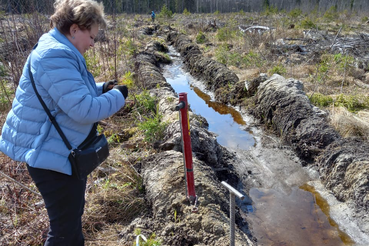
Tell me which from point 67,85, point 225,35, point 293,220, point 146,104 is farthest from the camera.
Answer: point 225,35

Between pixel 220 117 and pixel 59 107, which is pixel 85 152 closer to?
pixel 59 107

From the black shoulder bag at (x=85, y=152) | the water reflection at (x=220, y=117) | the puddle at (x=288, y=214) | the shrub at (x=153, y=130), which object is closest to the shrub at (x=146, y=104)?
the shrub at (x=153, y=130)

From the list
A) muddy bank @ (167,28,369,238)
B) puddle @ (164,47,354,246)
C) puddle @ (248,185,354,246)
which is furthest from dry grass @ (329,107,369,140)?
puddle @ (248,185,354,246)

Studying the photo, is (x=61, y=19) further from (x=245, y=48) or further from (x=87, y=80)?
(x=245, y=48)

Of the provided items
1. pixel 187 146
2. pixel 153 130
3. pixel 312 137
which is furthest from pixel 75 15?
pixel 312 137

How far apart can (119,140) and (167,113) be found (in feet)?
3.12

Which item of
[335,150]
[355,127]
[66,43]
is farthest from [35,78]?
[355,127]

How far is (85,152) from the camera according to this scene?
1.75m

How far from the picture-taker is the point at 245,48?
1198cm

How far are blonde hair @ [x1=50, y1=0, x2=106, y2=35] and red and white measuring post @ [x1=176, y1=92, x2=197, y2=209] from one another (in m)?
1.00

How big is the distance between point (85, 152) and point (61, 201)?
37 centimetres

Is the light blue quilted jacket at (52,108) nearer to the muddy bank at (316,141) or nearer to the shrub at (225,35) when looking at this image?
the muddy bank at (316,141)

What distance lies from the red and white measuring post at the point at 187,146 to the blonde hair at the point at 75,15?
1.00 meters

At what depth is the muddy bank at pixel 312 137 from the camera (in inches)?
139
